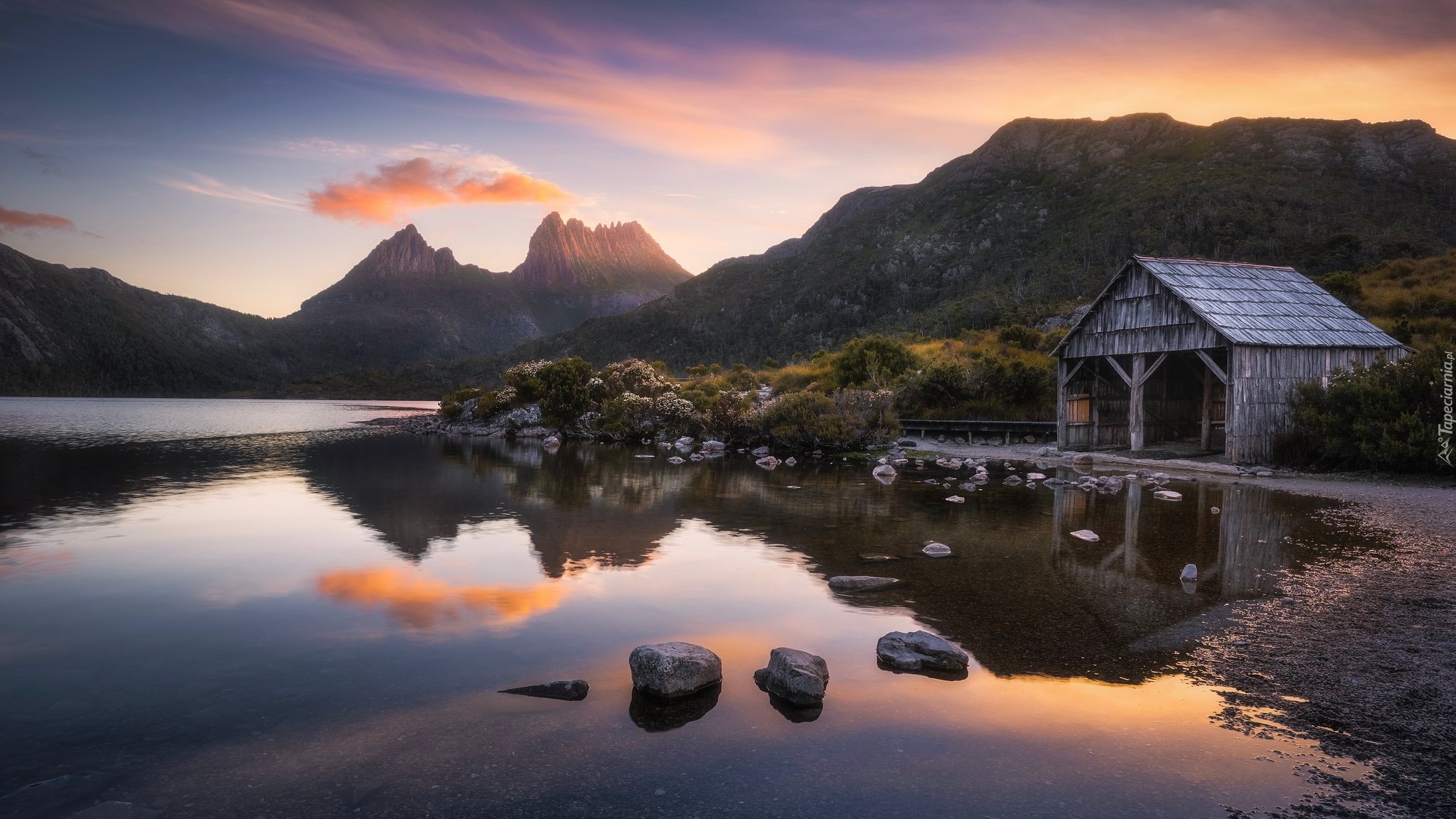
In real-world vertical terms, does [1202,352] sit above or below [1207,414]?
above

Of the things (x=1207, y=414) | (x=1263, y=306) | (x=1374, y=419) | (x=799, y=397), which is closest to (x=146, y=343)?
(x=799, y=397)

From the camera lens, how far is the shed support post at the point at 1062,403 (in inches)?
1372

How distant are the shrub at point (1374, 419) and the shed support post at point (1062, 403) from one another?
931 centimetres

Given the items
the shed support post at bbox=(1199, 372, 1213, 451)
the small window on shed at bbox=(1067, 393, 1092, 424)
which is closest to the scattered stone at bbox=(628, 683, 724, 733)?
the shed support post at bbox=(1199, 372, 1213, 451)

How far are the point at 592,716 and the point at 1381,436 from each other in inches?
1060

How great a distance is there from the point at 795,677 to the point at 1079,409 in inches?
1287

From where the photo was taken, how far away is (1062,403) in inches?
1379

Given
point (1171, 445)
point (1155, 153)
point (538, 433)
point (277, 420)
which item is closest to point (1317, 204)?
point (1155, 153)

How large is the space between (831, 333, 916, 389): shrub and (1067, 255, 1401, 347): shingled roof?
1837 cm

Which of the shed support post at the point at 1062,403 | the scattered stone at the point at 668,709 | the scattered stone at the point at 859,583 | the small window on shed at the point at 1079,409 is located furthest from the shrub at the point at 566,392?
the scattered stone at the point at 668,709

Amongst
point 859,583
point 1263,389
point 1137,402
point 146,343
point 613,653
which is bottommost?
point 613,653

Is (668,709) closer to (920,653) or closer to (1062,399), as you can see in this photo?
(920,653)

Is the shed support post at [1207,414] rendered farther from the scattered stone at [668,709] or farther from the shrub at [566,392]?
the shrub at [566,392]

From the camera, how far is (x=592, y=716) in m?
7.11
